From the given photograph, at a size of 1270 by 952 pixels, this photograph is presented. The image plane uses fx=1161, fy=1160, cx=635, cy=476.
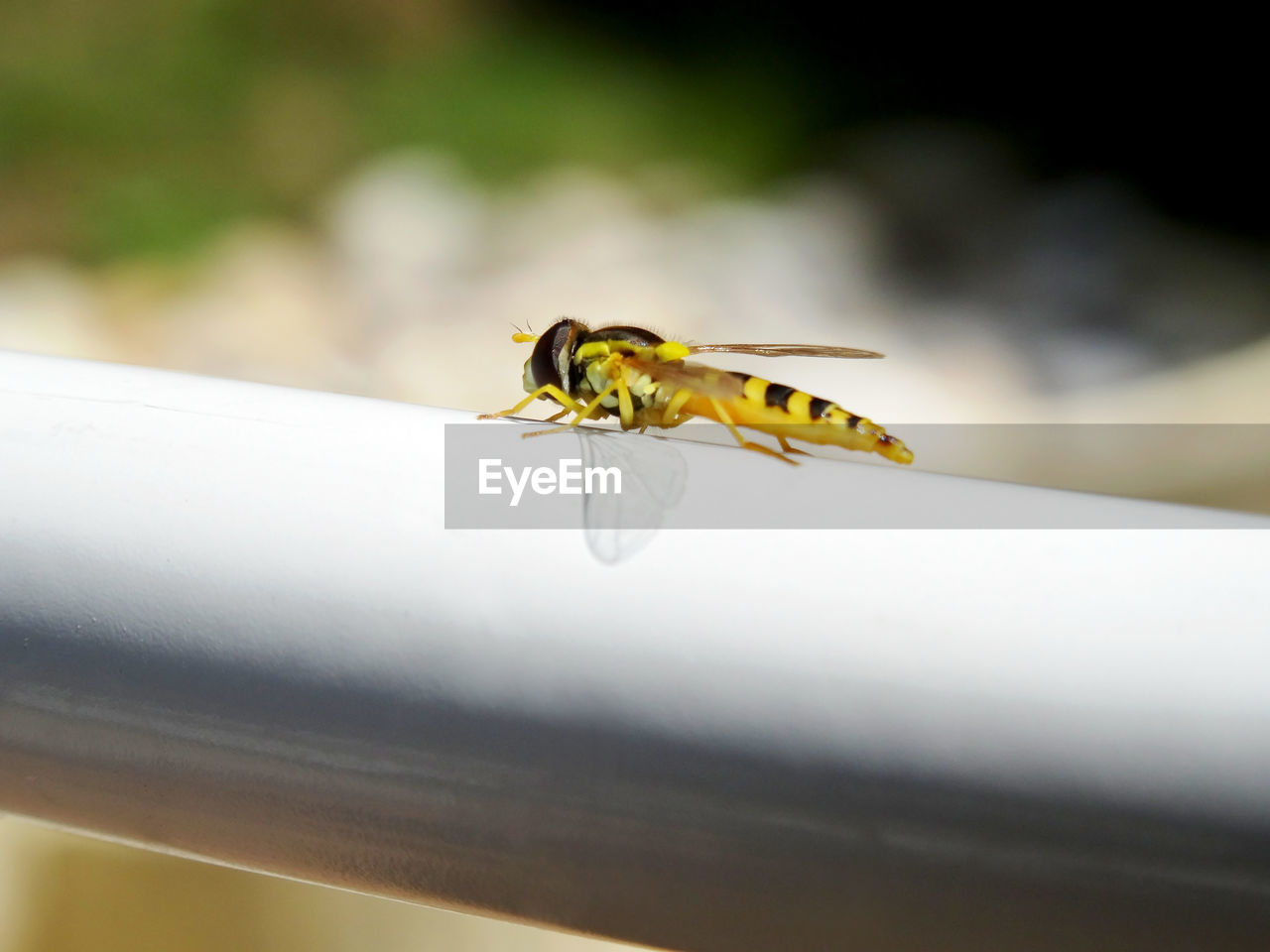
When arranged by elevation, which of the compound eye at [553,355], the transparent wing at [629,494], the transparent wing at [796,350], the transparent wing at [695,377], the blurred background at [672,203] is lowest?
the transparent wing at [629,494]

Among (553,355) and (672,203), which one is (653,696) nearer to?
(553,355)

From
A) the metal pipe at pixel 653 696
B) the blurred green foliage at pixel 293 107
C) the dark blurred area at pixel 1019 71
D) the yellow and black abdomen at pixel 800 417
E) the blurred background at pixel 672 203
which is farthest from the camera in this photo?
the dark blurred area at pixel 1019 71

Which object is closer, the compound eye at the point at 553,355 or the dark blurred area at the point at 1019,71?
the compound eye at the point at 553,355

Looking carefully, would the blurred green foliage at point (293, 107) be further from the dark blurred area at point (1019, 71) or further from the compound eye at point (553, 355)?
the compound eye at point (553, 355)

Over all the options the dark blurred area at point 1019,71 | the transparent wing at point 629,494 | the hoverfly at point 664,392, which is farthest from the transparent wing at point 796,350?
the dark blurred area at point 1019,71

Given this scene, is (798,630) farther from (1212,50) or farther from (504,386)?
(1212,50)

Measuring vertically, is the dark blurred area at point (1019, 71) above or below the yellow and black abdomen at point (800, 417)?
above

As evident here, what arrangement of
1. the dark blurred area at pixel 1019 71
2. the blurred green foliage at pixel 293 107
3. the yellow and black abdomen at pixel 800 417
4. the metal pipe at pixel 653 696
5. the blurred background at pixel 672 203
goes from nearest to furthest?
the metal pipe at pixel 653 696
the yellow and black abdomen at pixel 800 417
the blurred background at pixel 672 203
the blurred green foliage at pixel 293 107
the dark blurred area at pixel 1019 71

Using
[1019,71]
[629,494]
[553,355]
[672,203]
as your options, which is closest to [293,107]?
[672,203]

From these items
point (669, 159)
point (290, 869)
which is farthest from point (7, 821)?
point (669, 159)
